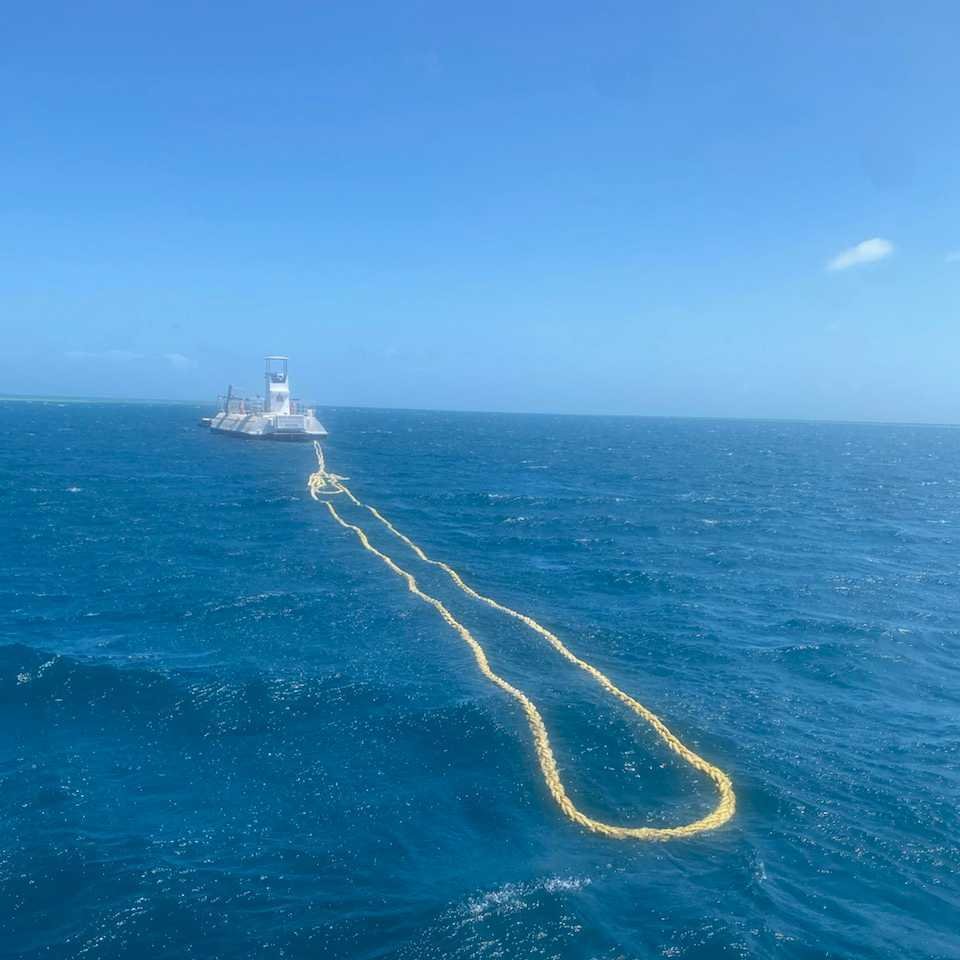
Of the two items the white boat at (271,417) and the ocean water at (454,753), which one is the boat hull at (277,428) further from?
the ocean water at (454,753)

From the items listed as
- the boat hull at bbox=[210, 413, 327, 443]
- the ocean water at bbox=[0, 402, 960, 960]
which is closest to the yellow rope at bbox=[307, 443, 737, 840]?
the ocean water at bbox=[0, 402, 960, 960]

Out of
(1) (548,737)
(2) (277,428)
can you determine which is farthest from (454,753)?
(2) (277,428)

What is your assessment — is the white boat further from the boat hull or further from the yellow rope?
the yellow rope

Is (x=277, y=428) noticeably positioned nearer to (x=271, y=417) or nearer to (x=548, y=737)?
(x=271, y=417)

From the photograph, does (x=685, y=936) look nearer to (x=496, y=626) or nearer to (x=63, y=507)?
(x=496, y=626)

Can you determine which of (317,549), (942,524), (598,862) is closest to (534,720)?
(598,862)

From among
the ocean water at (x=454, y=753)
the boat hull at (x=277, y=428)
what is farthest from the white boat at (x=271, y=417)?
the ocean water at (x=454, y=753)
